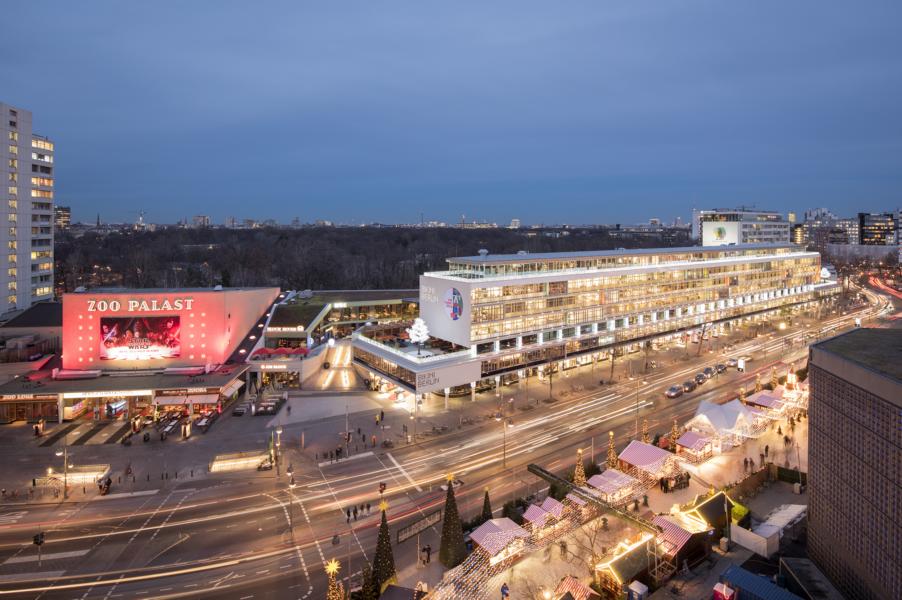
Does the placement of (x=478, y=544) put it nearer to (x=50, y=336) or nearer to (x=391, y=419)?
(x=391, y=419)

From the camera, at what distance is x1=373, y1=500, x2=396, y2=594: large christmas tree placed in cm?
2591

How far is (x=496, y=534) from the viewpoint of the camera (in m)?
29.2

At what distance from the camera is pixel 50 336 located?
217 ft

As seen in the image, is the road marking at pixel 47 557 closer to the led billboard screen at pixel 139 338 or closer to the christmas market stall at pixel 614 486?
the led billboard screen at pixel 139 338

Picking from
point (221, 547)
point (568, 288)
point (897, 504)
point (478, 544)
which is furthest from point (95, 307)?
point (897, 504)

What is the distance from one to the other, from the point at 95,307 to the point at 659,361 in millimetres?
73205

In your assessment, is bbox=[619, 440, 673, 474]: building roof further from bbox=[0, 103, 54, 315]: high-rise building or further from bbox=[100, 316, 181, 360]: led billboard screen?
bbox=[0, 103, 54, 315]: high-rise building

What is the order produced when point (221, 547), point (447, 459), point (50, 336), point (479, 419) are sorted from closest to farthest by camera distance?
point (221, 547), point (447, 459), point (479, 419), point (50, 336)

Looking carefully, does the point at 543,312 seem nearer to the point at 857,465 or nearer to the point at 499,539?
the point at 499,539

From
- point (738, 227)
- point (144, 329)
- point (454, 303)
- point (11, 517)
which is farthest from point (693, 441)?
point (738, 227)

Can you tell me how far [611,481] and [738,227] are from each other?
118 metres

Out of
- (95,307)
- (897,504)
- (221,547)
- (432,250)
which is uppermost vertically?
(432,250)

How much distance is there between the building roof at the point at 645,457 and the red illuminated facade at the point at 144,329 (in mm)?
48301

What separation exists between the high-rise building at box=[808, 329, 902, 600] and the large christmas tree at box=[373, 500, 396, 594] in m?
22.2
